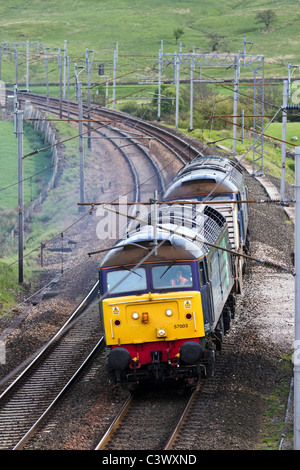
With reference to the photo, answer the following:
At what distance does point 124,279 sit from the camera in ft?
52.7

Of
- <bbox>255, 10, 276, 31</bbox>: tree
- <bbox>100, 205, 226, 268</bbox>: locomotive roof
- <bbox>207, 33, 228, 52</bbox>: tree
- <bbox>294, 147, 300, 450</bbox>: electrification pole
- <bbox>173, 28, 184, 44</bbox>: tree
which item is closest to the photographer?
<bbox>294, 147, 300, 450</bbox>: electrification pole

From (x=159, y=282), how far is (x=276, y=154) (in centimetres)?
4543

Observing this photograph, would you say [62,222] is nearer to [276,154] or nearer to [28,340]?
[28,340]

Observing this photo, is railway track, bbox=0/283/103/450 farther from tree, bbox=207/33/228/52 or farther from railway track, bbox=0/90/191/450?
tree, bbox=207/33/228/52

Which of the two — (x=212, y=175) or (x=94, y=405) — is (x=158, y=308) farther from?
(x=212, y=175)

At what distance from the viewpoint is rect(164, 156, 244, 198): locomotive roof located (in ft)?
76.8

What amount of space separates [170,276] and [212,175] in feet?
26.4

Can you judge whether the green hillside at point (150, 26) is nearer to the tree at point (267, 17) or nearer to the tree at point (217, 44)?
the tree at point (217, 44)

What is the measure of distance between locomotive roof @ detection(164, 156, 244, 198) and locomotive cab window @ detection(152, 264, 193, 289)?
5530 millimetres

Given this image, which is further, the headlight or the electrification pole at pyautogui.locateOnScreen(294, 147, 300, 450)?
the headlight

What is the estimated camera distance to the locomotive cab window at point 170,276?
16156mm

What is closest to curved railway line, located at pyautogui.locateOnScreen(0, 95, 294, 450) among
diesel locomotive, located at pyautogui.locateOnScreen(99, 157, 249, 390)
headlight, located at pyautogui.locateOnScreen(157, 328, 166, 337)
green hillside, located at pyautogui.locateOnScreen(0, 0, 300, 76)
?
diesel locomotive, located at pyautogui.locateOnScreen(99, 157, 249, 390)
